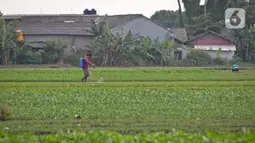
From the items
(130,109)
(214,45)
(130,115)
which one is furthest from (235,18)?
(130,115)

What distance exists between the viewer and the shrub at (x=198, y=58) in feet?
194

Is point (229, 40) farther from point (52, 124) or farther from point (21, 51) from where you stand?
point (52, 124)

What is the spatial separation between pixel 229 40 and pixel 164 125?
5537cm

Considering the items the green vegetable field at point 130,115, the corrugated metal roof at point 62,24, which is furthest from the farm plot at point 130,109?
the corrugated metal roof at point 62,24

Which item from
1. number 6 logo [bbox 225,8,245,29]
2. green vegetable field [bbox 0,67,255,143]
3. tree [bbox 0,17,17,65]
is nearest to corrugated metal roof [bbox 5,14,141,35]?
tree [bbox 0,17,17,65]

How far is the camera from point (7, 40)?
181ft

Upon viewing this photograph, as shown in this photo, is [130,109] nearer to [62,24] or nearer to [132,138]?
[132,138]

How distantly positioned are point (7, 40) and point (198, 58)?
61.9 feet

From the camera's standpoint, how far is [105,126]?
1441 centimetres

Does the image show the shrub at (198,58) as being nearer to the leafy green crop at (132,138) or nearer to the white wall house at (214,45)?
the white wall house at (214,45)

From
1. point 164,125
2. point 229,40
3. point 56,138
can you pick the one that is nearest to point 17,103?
point 164,125

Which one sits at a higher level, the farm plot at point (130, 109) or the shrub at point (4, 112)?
the shrub at point (4, 112)

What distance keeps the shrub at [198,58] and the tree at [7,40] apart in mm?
17185

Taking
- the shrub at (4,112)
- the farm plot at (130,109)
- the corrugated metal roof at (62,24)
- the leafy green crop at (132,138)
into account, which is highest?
the corrugated metal roof at (62,24)
